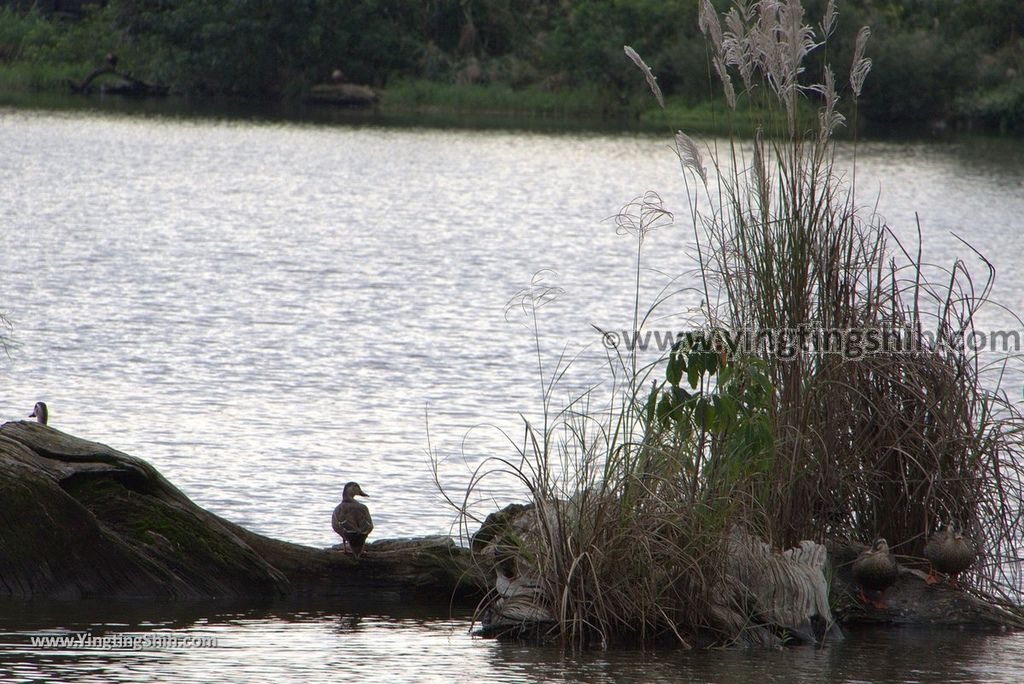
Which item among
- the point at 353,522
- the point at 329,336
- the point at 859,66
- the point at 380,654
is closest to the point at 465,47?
the point at 329,336

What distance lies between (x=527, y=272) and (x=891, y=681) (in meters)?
16.5

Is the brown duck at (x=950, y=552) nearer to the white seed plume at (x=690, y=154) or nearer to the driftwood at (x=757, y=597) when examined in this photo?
the driftwood at (x=757, y=597)

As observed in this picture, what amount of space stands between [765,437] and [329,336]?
957cm

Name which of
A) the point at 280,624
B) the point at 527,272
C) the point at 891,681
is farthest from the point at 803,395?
the point at 527,272

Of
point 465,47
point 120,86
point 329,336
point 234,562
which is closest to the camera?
point 234,562

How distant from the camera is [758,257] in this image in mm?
6414

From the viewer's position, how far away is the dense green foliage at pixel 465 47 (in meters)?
63.6

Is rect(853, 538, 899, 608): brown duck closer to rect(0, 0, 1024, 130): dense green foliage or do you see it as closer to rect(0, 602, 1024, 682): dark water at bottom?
rect(0, 602, 1024, 682): dark water at bottom

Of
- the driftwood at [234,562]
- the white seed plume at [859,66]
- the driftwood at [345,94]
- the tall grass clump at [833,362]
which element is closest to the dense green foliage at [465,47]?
the driftwood at [345,94]

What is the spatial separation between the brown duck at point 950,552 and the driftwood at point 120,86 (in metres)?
63.1

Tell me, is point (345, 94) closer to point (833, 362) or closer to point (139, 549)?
point (139, 549)

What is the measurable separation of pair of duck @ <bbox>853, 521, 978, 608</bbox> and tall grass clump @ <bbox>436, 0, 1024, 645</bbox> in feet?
0.48

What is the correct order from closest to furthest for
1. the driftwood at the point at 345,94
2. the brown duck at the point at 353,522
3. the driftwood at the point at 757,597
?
the driftwood at the point at 757,597, the brown duck at the point at 353,522, the driftwood at the point at 345,94

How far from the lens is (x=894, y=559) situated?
21.1 ft
